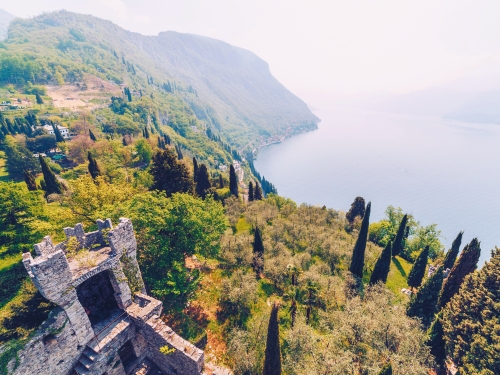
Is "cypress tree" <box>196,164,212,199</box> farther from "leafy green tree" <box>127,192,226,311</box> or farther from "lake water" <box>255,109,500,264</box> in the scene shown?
"lake water" <box>255,109,500,264</box>

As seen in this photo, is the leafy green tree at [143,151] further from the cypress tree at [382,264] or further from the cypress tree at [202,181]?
the cypress tree at [382,264]

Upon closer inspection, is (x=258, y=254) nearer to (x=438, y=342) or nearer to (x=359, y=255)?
(x=359, y=255)

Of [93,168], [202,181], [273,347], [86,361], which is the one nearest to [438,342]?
[273,347]

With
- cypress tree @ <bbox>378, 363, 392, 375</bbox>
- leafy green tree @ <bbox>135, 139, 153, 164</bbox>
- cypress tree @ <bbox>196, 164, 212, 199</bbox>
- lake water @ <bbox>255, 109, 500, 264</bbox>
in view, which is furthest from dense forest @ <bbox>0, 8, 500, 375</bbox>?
lake water @ <bbox>255, 109, 500, 264</bbox>

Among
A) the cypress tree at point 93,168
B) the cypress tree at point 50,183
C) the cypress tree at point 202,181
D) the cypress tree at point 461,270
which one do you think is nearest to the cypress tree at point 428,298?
the cypress tree at point 461,270

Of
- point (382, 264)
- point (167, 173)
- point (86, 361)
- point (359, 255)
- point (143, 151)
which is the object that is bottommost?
point (382, 264)

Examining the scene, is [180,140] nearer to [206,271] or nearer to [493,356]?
[206,271]
